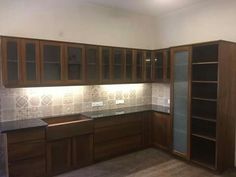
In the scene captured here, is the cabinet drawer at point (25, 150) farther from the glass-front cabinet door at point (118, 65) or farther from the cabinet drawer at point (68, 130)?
the glass-front cabinet door at point (118, 65)

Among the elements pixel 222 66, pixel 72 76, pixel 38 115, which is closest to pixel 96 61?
pixel 72 76

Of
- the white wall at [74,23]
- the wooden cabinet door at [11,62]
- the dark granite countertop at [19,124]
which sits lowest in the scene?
the dark granite countertop at [19,124]

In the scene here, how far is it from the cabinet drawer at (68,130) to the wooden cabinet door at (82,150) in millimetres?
102

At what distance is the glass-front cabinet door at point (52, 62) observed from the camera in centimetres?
315

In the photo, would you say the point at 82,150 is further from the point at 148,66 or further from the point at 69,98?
the point at 148,66

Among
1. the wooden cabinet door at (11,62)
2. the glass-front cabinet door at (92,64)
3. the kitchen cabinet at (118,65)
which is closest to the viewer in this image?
the wooden cabinet door at (11,62)

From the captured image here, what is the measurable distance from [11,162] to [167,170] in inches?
95.1

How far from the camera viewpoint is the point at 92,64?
3666 mm

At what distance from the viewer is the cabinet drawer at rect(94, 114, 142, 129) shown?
3602 mm

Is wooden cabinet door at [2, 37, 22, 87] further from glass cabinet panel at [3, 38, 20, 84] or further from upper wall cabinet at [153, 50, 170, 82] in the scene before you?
upper wall cabinet at [153, 50, 170, 82]

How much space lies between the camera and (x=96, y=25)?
4.01 meters

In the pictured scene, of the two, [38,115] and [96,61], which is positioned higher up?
[96,61]

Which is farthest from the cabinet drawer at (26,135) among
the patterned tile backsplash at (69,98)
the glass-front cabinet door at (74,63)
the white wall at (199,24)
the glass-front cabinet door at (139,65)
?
the white wall at (199,24)

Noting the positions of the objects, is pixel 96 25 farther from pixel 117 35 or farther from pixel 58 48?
pixel 58 48
